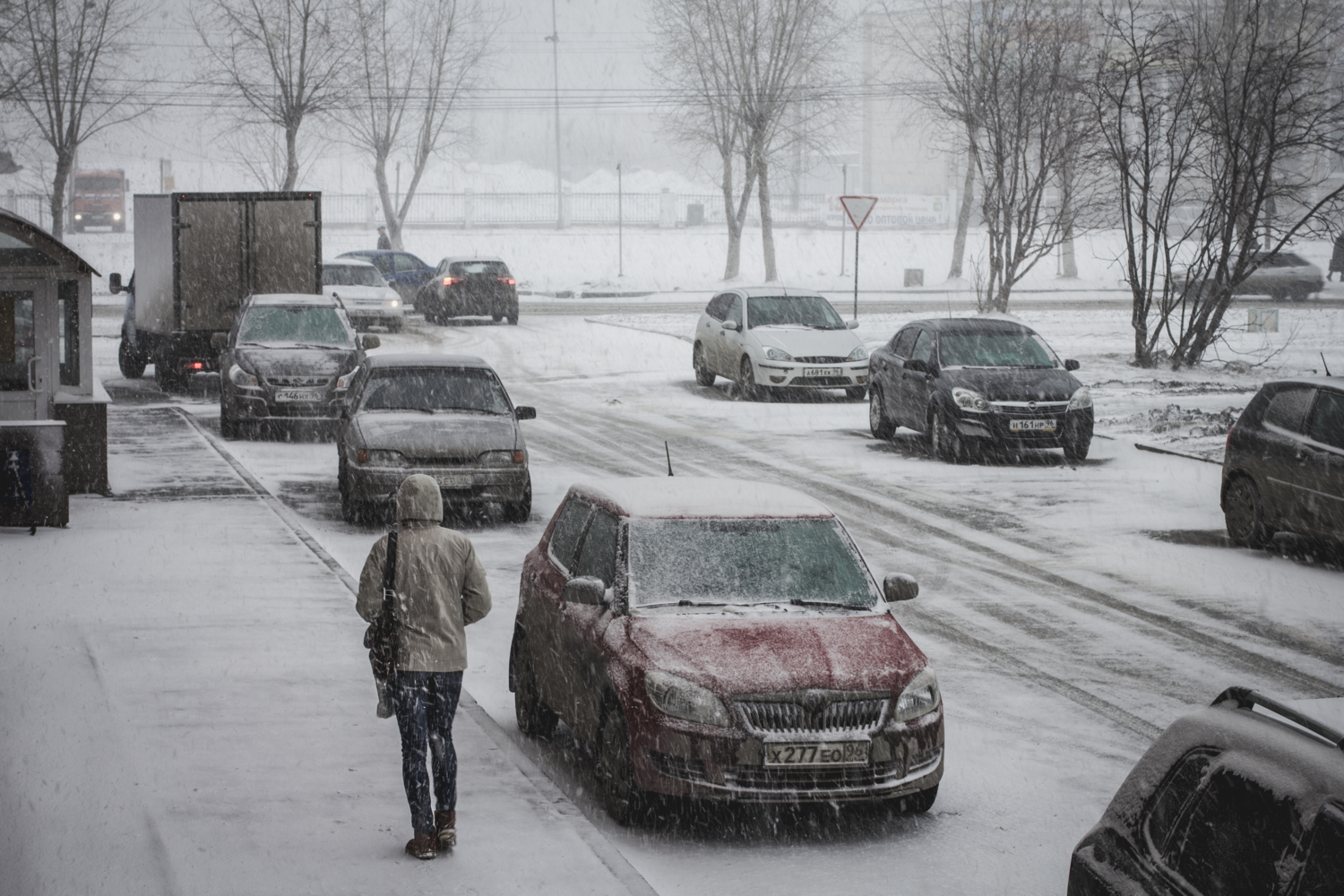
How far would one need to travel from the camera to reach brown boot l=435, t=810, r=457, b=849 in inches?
241

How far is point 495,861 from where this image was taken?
19.9 feet

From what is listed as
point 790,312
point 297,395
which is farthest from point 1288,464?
point 790,312

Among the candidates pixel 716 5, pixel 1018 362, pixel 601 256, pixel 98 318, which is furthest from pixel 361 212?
pixel 1018 362

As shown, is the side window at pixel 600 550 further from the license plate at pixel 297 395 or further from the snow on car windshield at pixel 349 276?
the snow on car windshield at pixel 349 276

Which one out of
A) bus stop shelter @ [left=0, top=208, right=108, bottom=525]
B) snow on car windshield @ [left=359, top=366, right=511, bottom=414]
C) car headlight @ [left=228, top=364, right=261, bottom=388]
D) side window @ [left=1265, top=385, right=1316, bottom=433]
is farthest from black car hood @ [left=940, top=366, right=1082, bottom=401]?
bus stop shelter @ [left=0, top=208, right=108, bottom=525]

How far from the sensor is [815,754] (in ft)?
20.9

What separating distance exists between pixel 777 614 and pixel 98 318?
33726mm

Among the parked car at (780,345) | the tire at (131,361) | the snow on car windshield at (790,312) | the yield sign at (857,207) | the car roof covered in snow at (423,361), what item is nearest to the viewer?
the car roof covered in snow at (423,361)

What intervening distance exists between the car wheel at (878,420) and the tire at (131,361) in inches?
544

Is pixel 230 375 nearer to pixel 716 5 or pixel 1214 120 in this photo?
pixel 1214 120

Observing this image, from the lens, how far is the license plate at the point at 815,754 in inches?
250

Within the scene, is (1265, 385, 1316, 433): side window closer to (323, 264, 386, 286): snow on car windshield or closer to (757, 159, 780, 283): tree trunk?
(323, 264, 386, 286): snow on car windshield

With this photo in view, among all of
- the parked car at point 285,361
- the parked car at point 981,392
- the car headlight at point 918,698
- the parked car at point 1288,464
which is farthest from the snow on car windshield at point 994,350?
the car headlight at point 918,698

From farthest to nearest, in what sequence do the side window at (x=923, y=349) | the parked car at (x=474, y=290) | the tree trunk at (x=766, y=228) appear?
the tree trunk at (x=766, y=228) → the parked car at (x=474, y=290) → the side window at (x=923, y=349)
